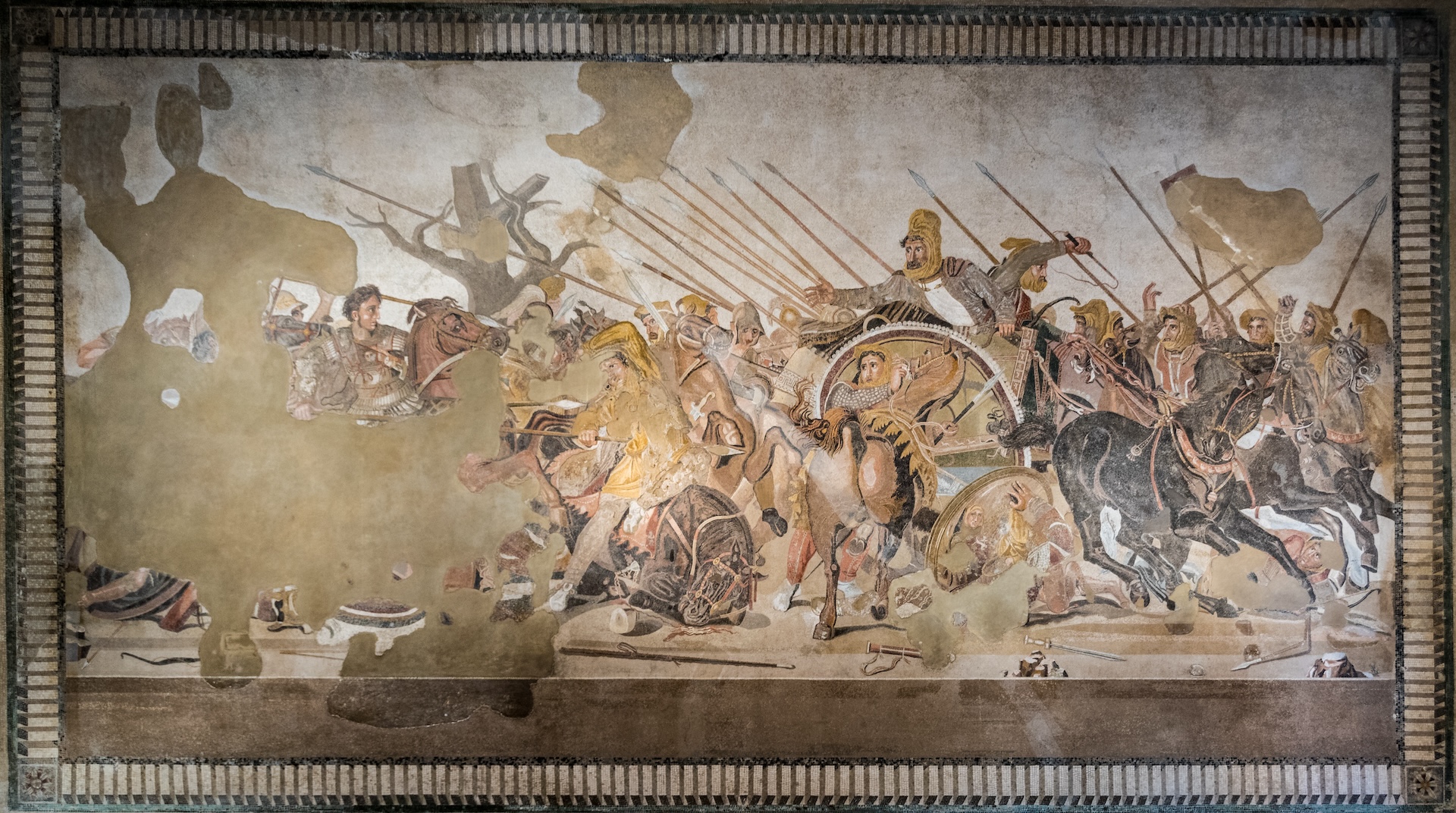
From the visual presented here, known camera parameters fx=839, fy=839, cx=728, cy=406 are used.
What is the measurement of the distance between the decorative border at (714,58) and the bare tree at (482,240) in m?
0.79

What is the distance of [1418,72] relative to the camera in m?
5.00

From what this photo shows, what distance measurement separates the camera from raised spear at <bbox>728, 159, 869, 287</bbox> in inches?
196

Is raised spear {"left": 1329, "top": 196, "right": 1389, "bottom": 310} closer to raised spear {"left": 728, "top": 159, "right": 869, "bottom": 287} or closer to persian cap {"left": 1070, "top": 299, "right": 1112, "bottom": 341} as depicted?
persian cap {"left": 1070, "top": 299, "right": 1112, "bottom": 341}

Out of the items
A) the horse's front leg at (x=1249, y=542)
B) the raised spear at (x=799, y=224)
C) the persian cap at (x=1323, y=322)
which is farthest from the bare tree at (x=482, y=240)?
the persian cap at (x=1323, y=322)

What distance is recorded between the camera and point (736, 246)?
4988 mm

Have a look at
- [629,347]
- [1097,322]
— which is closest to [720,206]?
[629,347]

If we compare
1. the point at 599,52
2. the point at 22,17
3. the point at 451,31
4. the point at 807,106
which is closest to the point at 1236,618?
the point at 807,106

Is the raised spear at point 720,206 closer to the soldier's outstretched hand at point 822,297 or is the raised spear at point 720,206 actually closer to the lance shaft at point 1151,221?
the soldier's outstretched hand at point 822,297

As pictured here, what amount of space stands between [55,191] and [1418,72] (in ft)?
26.4

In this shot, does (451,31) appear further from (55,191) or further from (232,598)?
(232,598)

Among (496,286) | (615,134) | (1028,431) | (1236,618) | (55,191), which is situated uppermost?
(615,134)

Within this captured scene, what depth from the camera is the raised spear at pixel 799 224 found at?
4977mm

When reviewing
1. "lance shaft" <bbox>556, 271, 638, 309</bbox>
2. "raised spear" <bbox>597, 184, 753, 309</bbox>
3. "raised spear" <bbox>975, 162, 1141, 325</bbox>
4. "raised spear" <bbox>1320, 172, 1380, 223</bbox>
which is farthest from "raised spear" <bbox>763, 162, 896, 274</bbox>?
"raised spear" <bbox>1320, 172, 1380, 223</bbox>

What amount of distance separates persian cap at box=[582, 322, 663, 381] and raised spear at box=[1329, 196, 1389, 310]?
407 cm
